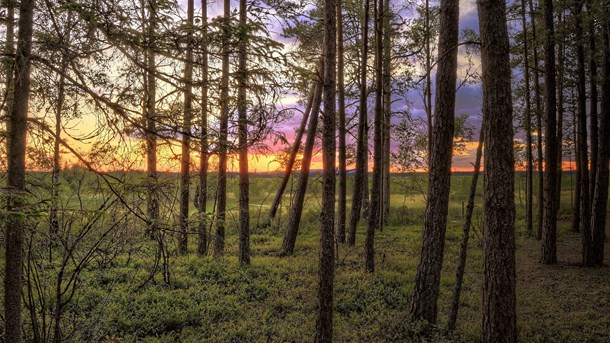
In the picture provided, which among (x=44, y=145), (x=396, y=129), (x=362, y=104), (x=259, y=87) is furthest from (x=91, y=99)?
(x=396, y=129)

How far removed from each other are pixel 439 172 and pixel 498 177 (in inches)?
86.9

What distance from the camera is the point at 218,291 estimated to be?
9531mm

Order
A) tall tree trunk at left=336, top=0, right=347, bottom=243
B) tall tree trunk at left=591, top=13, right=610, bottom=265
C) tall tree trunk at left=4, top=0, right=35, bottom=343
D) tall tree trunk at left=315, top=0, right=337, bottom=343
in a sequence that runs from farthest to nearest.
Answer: tall tree trunk at left=336, top=0, right=347, bottom=243
tall tree trunk at left=591, top=13, right=610, bottom=265
tall tree trunk at left=315, top=0, right=337, bottom=343
tall tree trunk at left=4, top=0, right=35, bottom=343

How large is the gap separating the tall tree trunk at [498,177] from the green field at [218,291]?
1.71 metres

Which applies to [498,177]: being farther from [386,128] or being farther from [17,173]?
[386,128]

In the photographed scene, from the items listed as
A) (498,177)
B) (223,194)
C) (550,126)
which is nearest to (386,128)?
(550,126)

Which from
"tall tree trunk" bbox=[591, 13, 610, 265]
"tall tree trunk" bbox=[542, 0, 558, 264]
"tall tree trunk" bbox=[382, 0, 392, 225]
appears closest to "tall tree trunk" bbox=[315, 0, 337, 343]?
"tall tree trunk" bbox=[542, 0, 558, 264]

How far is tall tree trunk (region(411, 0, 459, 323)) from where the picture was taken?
25.1 feet

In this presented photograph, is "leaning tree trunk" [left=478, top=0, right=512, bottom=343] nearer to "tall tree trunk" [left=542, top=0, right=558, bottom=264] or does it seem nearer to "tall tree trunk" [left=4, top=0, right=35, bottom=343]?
"tall tree trunk" [left=4, top=0, right=35, bottom=343]

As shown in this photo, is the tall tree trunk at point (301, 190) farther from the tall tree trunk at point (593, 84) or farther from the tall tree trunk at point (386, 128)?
the tall tree trunk at point (593, 84)

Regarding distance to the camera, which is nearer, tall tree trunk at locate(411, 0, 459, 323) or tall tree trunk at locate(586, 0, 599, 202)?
tall tree trunk at locate(411, 0, 459, 323)

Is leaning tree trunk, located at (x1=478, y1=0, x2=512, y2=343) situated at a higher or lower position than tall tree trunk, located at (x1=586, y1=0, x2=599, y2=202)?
lower

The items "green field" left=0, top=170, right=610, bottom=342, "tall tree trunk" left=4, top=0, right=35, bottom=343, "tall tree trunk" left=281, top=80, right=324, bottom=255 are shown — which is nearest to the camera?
"tall tree trunk" left=4, top=0, right=35, bottom=343

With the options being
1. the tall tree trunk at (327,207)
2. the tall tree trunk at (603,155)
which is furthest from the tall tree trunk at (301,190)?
the tall tree trunk at (603,155)
